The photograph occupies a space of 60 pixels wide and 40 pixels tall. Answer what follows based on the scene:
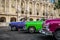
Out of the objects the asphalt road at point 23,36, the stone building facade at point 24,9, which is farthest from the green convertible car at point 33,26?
the stone building facade at point 24,9

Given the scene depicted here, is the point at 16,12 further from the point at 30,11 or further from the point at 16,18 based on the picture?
the point at 30,11

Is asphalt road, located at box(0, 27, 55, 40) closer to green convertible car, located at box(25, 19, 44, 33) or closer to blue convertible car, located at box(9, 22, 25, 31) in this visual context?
green convertible car, located at box(25, 19, 44, 33)

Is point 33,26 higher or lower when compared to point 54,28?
lower

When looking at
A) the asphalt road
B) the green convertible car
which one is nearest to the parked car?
the asphalt road

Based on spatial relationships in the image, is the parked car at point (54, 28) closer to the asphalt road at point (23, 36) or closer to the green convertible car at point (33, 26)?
the asphalt road at point (23, 36)

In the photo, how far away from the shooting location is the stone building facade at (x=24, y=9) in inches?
1745

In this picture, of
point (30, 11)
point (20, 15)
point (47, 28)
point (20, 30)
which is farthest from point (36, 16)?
point (47, 28)

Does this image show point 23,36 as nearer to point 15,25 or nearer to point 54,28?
point 54,28

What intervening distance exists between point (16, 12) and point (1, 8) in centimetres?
384

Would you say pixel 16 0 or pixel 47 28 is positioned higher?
pixel 16 0

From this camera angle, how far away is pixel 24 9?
49000 mm

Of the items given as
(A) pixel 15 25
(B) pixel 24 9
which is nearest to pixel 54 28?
(A) pixel 15 25

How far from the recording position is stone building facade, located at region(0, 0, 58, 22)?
44.3 meters

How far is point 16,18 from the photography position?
4572 centimetres
